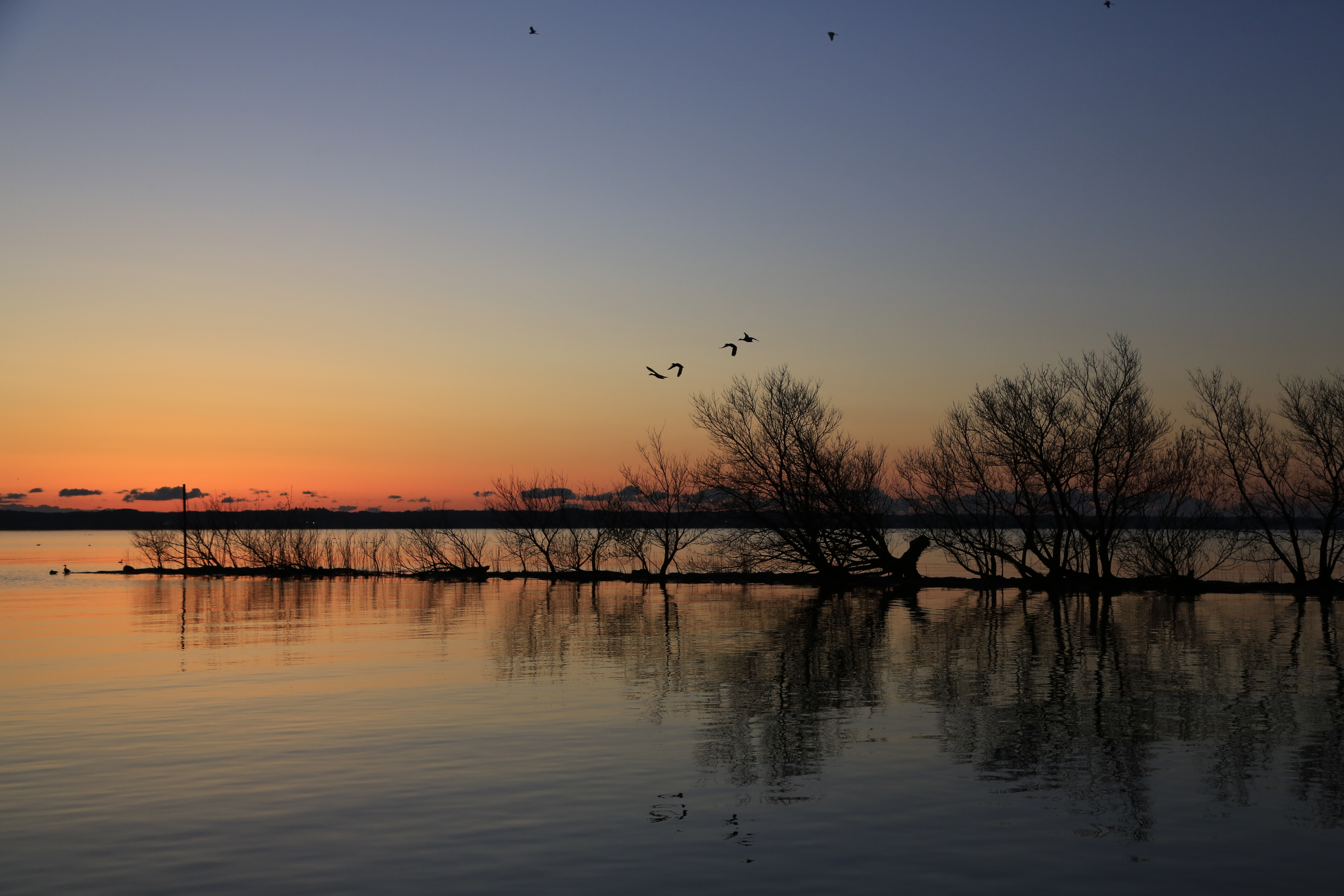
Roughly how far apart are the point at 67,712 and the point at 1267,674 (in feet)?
75.1

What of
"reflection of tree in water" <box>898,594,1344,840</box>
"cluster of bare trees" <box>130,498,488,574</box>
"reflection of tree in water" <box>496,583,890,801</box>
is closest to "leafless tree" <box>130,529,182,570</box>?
"cluster of bare trees" <box>130,498,488,574</box>

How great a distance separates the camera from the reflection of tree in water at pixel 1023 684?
13508 mm

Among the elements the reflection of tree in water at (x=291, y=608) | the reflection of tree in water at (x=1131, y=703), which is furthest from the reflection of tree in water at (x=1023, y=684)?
the reflection of tree in water at (x=291, y=608)

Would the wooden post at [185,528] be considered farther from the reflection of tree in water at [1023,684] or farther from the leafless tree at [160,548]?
the reflection of tree in water at [1023,684]

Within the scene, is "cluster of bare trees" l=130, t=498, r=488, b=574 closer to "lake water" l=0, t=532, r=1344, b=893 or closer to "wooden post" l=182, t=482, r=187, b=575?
"wooden post" l=182, t=482, r=187, b=575

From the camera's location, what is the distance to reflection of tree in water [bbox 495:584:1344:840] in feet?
44.3

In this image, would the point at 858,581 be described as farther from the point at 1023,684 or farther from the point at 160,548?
the point at 160,548

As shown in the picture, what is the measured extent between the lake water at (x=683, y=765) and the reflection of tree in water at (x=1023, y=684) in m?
0.10

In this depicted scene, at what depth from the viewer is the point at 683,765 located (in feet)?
46.5

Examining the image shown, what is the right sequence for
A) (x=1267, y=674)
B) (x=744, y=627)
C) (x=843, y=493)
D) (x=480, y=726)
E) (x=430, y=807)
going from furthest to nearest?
(x=843, y=493) < (x=744, y=627) < (x=1267, y=674) < (x=480, y=726) < (x=430, y=807)

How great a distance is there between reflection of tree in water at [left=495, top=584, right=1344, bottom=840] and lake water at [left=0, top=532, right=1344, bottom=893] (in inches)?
3.9

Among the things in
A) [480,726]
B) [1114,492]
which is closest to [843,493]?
[1114,492]

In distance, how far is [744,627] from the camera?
33594 millimetres

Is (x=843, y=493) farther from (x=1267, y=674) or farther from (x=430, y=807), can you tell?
(x=430, y=807)
